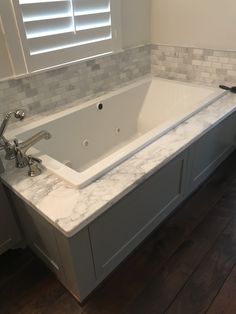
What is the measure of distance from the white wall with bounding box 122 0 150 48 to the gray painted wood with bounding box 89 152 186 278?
129cm

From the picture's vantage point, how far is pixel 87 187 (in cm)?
121

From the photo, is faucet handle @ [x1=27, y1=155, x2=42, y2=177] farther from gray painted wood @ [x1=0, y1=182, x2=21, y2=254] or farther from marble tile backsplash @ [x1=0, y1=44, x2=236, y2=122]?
marble tile backsplash @ [x1=0, y1=44, x2=236, y2=122]

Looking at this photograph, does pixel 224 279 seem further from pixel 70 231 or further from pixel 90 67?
pixel 90 67

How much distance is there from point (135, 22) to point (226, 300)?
2173 millimetres

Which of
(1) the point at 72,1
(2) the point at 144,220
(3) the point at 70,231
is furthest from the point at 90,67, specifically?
(3) the point at 70,231

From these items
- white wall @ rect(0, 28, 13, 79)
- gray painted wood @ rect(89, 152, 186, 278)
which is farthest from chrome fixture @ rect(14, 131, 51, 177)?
white wall @ rect(0, 28, 13, 79)

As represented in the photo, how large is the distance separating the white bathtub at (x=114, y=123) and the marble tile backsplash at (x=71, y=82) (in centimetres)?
12

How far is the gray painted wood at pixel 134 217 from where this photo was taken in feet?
4.02

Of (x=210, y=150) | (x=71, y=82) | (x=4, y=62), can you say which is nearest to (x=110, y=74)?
(x=71, y=82)

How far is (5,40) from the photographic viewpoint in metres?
1.53

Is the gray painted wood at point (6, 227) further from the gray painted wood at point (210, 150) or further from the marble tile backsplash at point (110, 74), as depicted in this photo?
the gray painted wood at point (210, 150)

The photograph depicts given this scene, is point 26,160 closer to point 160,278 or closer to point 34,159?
point 34,159

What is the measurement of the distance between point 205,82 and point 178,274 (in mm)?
1667

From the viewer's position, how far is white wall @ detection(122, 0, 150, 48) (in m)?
2.18
